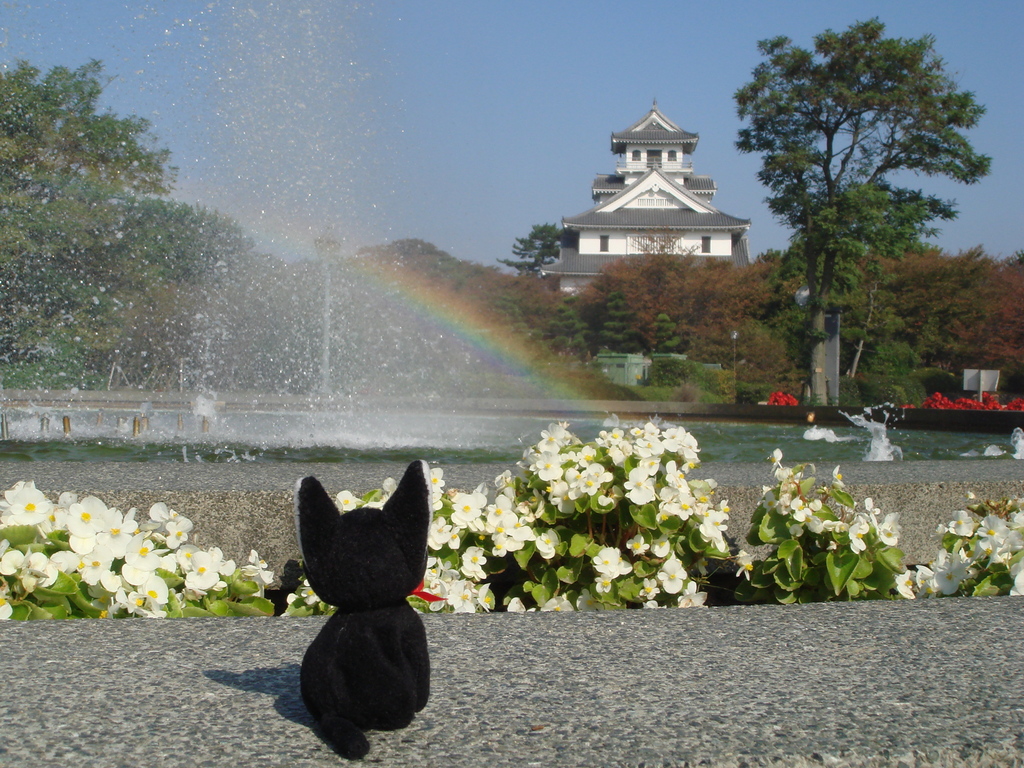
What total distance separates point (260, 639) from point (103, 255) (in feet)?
42.5

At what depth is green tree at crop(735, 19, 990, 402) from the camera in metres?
17.3

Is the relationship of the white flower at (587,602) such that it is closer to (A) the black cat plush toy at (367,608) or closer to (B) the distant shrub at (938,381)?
(A) the black cat plush toy at (367,608)

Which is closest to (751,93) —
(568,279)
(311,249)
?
(311,249)

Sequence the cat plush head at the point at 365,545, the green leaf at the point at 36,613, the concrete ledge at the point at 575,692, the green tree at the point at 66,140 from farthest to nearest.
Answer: the green tree at the point at 66,140, the green leaf at the point at 36,613, the cat plush head at the point at 365,545, the concrete ledge at the point at 575,692

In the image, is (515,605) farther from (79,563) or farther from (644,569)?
(79,563)

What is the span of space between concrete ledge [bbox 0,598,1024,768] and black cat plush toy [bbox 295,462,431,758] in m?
0.05

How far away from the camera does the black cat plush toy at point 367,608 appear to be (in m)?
1.30

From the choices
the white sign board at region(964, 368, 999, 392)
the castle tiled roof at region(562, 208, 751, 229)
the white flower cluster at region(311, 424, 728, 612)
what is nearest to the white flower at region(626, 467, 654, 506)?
the white flower cluster at region(311, 424, 728, 612)

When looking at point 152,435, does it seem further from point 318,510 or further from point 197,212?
point 318,510

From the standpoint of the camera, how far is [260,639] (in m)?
1.80

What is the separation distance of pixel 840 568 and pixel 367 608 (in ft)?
5.05

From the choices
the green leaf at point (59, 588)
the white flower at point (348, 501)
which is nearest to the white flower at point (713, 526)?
the white flower at point (348, 501)

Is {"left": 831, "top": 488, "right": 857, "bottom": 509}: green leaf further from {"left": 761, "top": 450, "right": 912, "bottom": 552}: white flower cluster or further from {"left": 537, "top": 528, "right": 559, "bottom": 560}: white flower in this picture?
{"left": 537, "top": 528, "right": 559, "bottom": 560}: white flower

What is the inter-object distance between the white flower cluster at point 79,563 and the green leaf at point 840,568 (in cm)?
168
